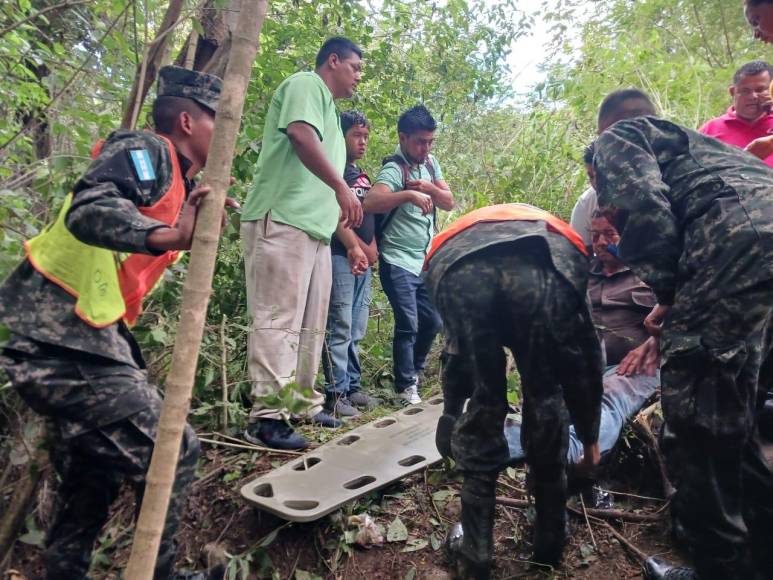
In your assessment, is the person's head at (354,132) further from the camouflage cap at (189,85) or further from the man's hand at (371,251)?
the camouflage cap at (189,85)

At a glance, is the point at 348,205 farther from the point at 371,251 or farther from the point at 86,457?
the point at 86,457

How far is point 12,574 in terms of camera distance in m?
2.43

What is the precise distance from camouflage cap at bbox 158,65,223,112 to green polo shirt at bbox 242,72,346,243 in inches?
39.6

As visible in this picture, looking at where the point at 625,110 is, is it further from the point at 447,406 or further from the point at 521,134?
the point at 521,134

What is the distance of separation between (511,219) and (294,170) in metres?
1.49

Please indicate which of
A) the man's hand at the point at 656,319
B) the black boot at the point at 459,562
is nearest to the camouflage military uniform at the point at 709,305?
the man's hand at the point at 656,319

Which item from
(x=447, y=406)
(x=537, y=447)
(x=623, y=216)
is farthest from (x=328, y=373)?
(x=623, y=216)

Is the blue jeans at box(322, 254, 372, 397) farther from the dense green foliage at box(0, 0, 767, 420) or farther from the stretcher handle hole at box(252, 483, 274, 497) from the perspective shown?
the stretcher handle hole at box(252, 483, 274, 497)

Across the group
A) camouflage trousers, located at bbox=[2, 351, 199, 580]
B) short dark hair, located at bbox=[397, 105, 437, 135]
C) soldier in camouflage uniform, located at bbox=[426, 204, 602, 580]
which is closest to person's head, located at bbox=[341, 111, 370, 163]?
short dark hair, located at bbox=[397, 105, 437, 135]

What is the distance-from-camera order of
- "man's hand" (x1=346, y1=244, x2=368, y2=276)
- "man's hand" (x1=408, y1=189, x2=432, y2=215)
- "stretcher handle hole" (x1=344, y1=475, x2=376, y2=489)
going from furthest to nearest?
"man's hand" (x1=408, y1=189, x2=432, y2=215) < "man's hand" (x1=346, y1=244, x2=368, y2=276) < "stretcher handle hole" (x1=344, y1=475, x2=376, y2=489)

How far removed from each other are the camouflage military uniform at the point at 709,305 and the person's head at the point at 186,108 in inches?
62.3

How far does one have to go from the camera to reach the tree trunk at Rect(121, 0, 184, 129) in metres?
2.05

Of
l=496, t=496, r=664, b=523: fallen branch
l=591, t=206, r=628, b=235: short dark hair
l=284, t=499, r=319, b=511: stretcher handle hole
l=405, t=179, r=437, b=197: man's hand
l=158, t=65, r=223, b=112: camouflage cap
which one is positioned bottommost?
l=496, t=496, r=664, b=523: fallen branch

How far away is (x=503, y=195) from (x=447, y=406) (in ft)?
10.6
